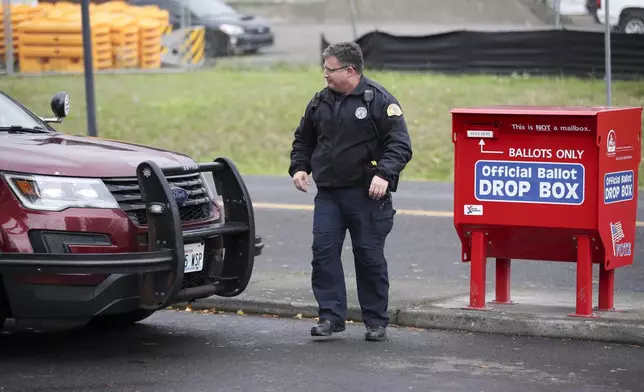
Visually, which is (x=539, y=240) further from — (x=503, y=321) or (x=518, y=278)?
(x=518, y=278)

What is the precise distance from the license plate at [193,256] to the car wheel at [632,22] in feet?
74.8

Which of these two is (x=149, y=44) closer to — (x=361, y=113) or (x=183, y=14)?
(x=183, y=14)

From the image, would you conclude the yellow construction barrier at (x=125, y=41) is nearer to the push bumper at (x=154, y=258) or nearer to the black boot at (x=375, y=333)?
the black boot at (x=375, y=333)

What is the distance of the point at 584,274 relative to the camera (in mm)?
7496

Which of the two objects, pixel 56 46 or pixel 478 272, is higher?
pixel 56 46

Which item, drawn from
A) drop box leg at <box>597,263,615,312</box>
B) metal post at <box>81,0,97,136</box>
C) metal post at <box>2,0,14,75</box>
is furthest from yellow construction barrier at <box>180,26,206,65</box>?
drop box leg at <box>597,263,615,312</box>

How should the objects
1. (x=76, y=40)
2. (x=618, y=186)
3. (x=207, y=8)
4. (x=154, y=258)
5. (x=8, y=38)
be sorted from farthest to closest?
(x=207, y=8) < (x=76, y=40) < (x=8, y=38) < (x=618, y=186) < (x=154, y=258)

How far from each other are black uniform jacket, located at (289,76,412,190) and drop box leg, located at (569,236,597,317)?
4.03 ft

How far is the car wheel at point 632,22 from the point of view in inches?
1107

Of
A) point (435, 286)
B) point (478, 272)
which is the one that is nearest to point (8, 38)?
point (435, 286)

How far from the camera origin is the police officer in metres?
7.20

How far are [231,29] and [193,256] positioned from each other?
79.9 feet

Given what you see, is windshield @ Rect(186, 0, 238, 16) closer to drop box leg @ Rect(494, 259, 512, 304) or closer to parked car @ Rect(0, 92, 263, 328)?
drop box leg @ Rect(494, 259, 512, 304)

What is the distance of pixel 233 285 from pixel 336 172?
891 millimetres
